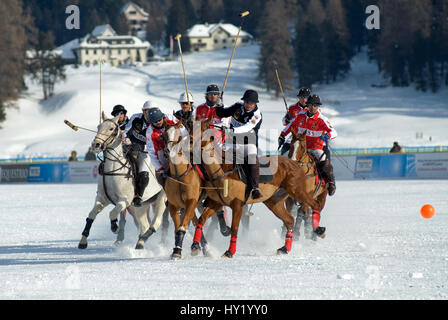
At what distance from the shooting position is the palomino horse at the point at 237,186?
10.4 meters

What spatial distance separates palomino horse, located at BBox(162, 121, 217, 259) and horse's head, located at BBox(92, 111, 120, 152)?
5.44 feet

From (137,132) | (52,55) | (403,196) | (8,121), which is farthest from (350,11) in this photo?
(137,132)

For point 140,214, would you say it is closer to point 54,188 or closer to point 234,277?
point 234,277

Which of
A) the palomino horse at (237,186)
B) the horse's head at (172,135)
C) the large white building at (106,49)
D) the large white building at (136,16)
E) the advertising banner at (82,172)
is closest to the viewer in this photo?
the horse's head at (172,135)

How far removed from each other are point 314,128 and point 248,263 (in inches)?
148

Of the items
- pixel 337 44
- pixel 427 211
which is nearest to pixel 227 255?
pixel 427 211

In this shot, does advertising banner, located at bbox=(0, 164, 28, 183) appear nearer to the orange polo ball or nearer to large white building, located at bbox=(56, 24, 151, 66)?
the orange polo ball

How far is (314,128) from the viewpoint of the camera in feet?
42.4

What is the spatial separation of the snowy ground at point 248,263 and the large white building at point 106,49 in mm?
110675

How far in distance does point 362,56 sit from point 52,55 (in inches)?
1738

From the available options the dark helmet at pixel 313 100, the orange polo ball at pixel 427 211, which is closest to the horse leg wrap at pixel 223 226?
the dark helmet at pixel 313 100

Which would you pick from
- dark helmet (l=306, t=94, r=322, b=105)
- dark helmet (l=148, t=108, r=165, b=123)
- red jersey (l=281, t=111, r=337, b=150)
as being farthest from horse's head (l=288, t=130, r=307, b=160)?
dark helmet (l=148, t=108, r=165, b=123)

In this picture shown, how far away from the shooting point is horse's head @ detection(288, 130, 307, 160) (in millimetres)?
12148

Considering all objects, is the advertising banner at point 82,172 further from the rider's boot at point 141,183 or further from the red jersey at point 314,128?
the rider's boot at point 141,183
